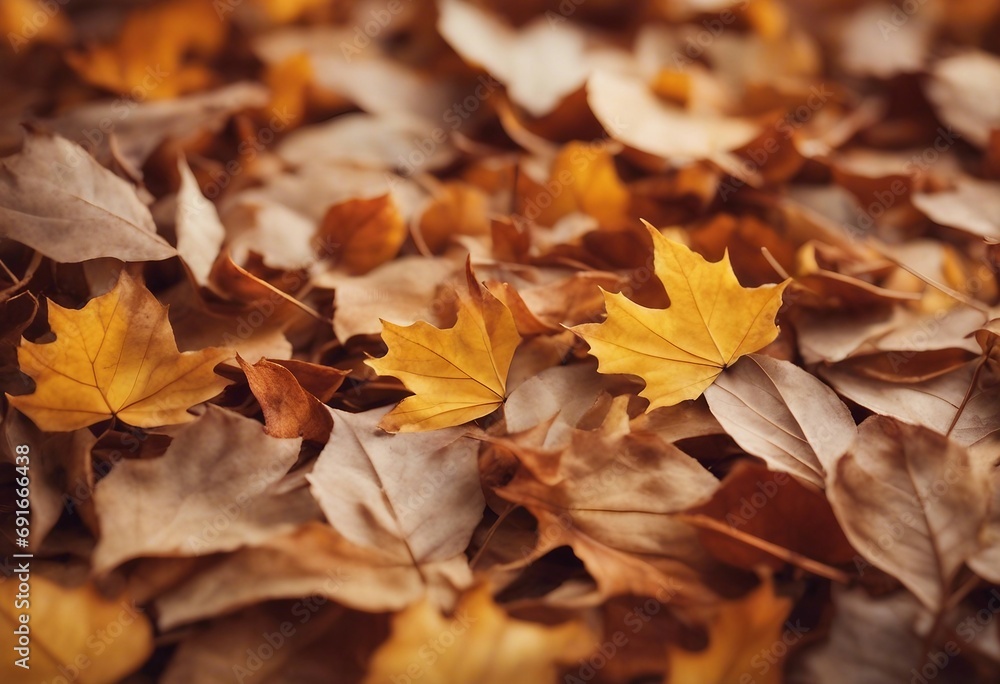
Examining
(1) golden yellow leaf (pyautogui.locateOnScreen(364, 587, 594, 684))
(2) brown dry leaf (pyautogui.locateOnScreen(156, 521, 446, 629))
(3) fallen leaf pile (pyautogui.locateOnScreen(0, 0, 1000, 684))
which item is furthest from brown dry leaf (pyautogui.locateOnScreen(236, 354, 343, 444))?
(1) golden yellow leaf (pyautogui.locateOnScreen(364, 587, 594, 684))

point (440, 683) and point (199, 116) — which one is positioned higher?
point (199, 116)

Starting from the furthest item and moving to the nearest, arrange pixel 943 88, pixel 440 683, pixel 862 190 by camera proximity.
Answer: pixel 943 88, pixel 862 190, pixel 440 683

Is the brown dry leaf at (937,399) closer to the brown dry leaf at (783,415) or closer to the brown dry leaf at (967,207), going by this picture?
the brown dry leaf at (783,415)

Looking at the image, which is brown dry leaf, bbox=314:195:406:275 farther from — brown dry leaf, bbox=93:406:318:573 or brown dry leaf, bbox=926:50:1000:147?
brown dry leaf, bbox=926:50:1000:147

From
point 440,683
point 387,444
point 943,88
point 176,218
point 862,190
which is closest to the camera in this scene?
point 440,683

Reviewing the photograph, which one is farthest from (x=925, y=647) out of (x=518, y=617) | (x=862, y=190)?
(x=862, y=190)

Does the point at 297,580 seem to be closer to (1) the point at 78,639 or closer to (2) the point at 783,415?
(1) the point at 78,639

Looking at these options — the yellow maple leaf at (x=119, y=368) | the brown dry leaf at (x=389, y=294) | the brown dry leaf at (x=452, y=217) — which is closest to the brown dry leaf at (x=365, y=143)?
the brown dry leaf at (x=452, y=217)

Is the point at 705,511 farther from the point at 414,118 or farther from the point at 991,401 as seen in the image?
the point at 414,118

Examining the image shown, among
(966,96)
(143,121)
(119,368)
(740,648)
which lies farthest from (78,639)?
(966,96)
